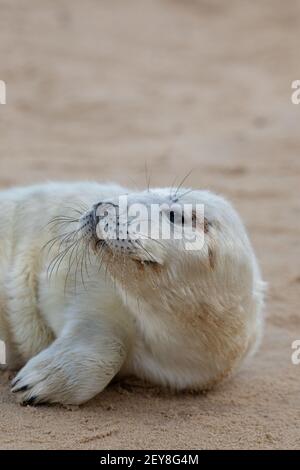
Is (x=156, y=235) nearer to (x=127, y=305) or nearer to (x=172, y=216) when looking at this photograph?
(x=172, y=216)

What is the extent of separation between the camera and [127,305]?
3838mm

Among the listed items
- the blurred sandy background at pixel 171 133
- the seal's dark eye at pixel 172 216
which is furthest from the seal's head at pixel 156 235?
the blurred sandy background at pixel 171 133

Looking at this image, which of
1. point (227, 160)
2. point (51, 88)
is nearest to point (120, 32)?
point (51, 88)

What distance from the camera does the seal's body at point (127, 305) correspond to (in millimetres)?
3641

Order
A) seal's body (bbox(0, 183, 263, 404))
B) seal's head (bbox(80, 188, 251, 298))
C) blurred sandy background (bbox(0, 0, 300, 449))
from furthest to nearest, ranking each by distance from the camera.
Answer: blurred sandy background (bbox(0, 0, 300, 449)) → seal's body (bbox(0, 183, 263, 404)) → seal's head (bbox(80, 188, 251, 298))

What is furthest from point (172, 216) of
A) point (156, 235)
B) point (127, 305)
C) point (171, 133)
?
point (171, 133)

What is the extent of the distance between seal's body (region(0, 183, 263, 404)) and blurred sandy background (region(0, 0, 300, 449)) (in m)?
0.16

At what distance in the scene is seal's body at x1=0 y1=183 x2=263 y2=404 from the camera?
3.64 meters

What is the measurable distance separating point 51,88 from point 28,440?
23.5 ft

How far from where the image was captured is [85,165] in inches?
322

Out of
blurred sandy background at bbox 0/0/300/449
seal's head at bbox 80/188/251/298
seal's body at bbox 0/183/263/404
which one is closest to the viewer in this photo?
seal's head at bbox 80/188/251/298

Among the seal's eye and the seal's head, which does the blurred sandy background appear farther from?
the seal's eye

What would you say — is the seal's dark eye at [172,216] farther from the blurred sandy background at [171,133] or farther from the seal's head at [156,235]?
the blurred sandy background at [171,133]

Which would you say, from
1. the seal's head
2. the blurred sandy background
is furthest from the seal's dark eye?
the blurred sandy background
